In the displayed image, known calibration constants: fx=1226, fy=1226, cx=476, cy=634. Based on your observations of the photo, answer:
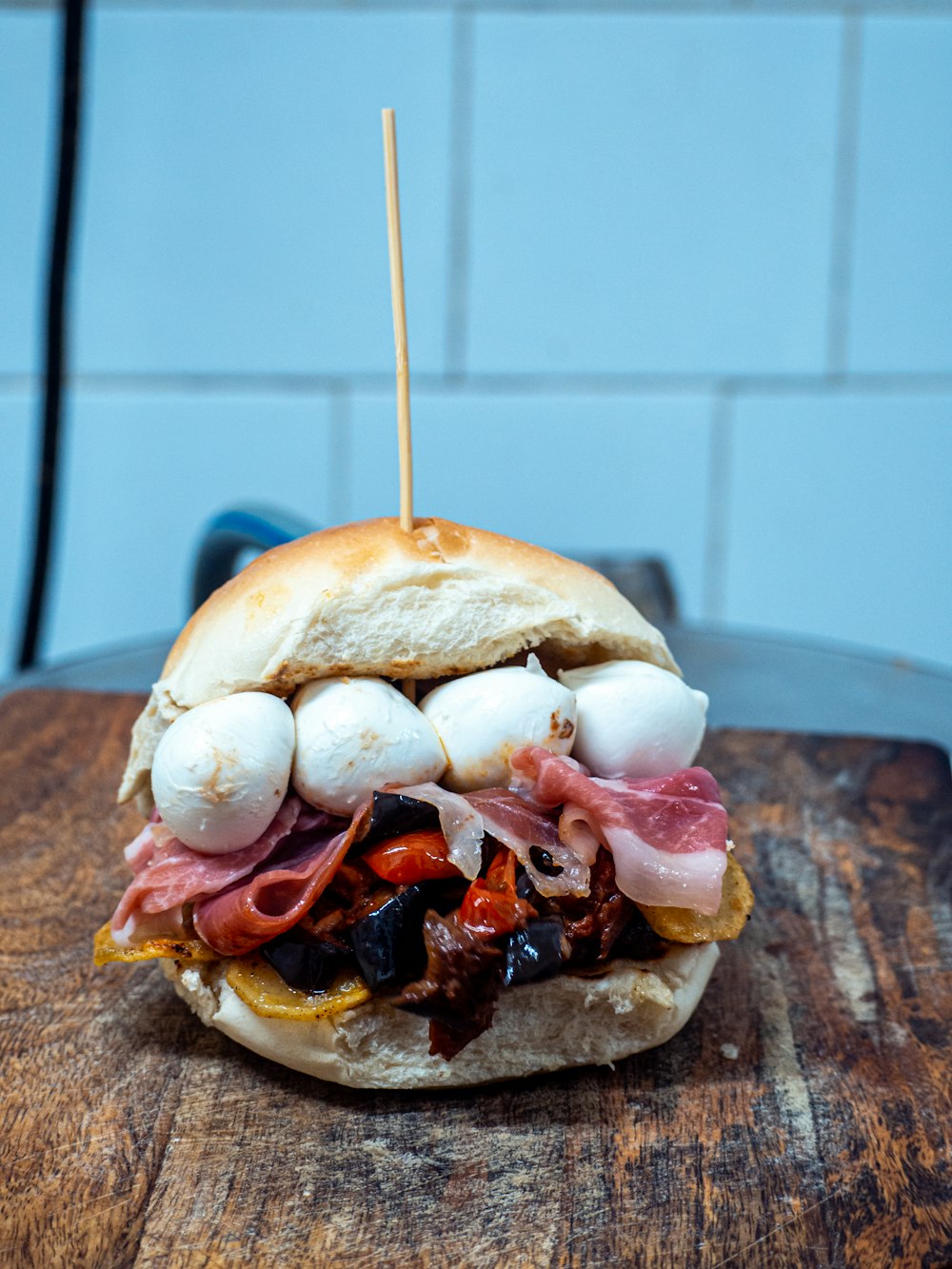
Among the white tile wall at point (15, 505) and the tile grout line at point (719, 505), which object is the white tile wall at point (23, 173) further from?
the tile grout line at point (719, 505)

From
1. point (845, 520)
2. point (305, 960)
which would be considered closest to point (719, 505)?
point (845, 520)

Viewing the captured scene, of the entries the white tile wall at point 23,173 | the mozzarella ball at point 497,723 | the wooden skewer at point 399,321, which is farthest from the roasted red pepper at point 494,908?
the white tile wall at point 23,173

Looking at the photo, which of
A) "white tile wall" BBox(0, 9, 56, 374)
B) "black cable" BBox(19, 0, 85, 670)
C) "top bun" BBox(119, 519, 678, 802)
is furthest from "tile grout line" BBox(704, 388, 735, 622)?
"top bun" BBox(119, 519, 678, 802)

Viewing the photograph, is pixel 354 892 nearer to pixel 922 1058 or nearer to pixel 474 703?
pixel 474 703

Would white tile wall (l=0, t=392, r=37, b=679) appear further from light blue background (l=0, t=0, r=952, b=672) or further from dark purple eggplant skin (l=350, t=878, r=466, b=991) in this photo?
dark purple eggplant skin (l=350, t=878, r=466, b=991)

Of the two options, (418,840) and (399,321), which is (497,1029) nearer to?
(418,840)
